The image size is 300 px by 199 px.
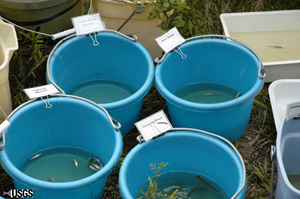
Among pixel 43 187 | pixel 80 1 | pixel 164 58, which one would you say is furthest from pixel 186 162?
pixel 80 1

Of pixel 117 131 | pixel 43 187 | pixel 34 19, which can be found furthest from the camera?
pixel 34 19

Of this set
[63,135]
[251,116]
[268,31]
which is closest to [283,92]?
[251,116]

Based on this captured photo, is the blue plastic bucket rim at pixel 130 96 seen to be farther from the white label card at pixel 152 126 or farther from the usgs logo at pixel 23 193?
the usgs logo at pixel 23 193

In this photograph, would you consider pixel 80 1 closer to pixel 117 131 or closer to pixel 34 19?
pixel 34 19

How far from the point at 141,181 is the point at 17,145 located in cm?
60

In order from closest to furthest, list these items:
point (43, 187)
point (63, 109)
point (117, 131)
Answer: point (43, 187) → point (117, 131) → point (63, 109)

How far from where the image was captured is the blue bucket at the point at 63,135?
1.82 meters

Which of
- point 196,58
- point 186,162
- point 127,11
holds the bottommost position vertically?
point 186,162

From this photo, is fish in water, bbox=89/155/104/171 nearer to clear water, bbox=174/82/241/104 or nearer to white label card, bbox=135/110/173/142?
white label card, bbox=135/110/173/142

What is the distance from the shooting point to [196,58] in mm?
2611

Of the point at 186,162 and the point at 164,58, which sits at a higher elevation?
the point at 164,58

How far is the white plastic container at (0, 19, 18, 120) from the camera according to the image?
2.07 meters

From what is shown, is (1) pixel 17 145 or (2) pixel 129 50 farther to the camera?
(2) pixel 129 50

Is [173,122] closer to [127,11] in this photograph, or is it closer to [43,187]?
[127,11]
